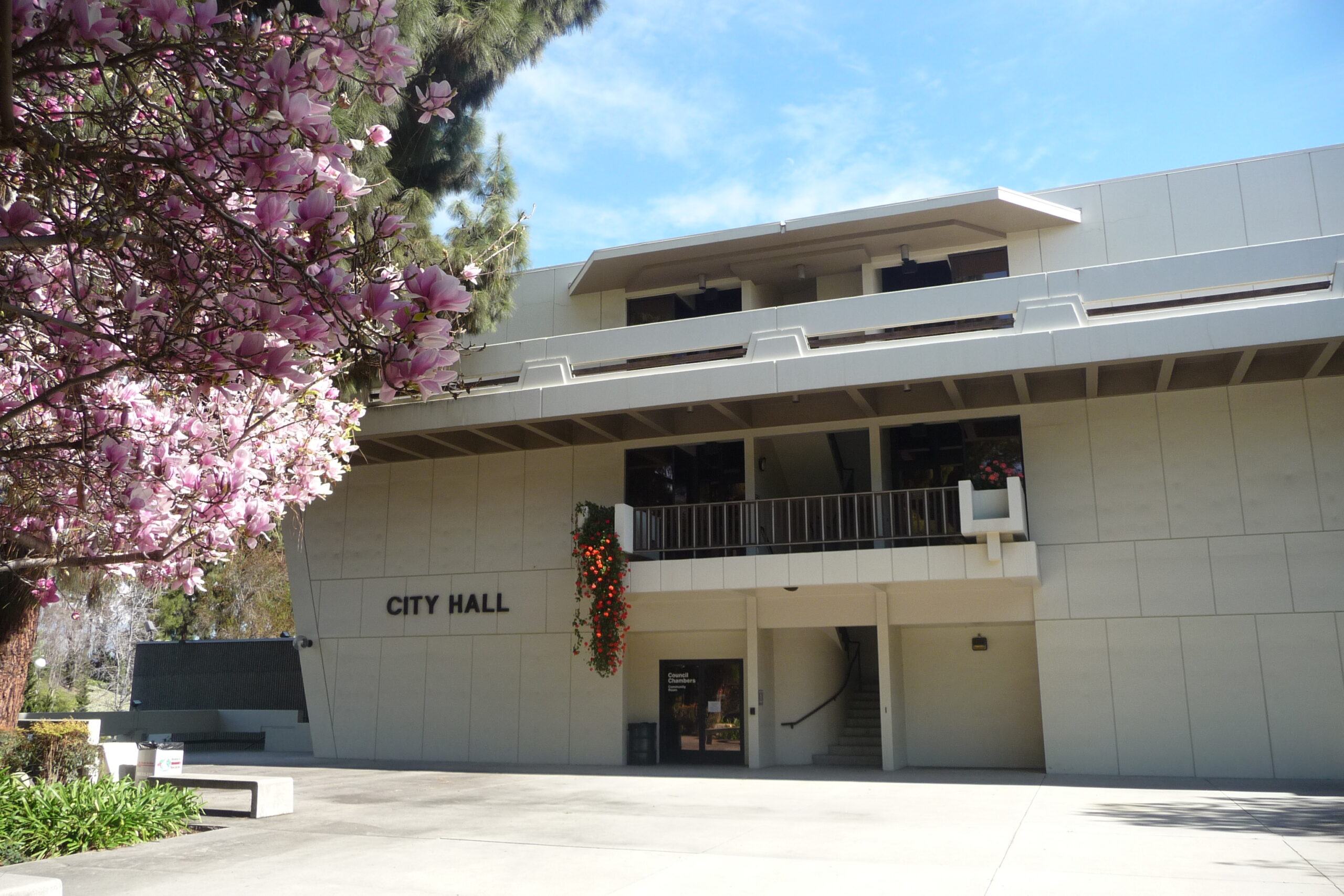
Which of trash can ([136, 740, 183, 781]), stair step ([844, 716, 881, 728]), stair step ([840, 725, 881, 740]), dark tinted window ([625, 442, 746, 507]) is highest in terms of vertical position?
dark tinted window ([625, 442, 746, 507])

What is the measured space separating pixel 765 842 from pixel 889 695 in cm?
777

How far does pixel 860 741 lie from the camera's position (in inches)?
716

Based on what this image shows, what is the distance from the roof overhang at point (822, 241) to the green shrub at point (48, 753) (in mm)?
11172

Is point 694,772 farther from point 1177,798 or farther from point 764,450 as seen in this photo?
point 1177,798

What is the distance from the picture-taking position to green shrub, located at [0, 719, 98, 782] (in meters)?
11.3

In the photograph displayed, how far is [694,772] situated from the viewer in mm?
15961

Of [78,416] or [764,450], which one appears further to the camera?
[764,450]

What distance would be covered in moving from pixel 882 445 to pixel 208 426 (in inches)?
501

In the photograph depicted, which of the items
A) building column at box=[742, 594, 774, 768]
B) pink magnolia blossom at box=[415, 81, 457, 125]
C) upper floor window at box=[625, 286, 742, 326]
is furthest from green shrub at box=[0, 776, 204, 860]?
upper floor window at box=[625, 286, 742, 326]

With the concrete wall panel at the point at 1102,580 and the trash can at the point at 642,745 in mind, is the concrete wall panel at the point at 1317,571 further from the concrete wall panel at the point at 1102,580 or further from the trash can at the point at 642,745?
the trash can at the point at 642,745

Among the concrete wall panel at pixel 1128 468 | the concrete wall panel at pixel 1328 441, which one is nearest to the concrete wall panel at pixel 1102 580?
the concrete wall panel at pixel 1128 468

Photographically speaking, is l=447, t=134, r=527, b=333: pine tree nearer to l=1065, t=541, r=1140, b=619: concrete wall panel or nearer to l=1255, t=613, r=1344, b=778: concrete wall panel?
l=1065, t=541, r=1140, b=619: concrete wall panel

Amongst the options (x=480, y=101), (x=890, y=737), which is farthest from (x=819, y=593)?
(x=480, y=101)

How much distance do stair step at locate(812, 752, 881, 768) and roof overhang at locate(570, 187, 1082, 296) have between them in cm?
856
